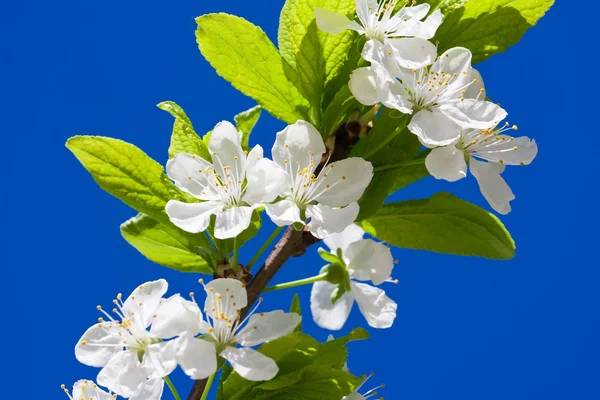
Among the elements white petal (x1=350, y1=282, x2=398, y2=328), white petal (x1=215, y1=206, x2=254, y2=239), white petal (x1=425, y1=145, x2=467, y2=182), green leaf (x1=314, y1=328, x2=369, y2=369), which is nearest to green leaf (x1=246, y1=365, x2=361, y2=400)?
green leaf (x1=314, y1=328, x2=369, y2=369)

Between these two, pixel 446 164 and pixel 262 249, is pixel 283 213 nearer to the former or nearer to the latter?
pixel 262 249

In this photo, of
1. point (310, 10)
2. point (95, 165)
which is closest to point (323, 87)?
Result: point (310, 10)

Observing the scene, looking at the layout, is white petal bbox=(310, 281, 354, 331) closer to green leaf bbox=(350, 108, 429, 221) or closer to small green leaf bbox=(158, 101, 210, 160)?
green leaf bbox=(350, 108, 429, 221)

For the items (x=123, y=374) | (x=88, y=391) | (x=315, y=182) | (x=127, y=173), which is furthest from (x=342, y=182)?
(x=88, y=391)

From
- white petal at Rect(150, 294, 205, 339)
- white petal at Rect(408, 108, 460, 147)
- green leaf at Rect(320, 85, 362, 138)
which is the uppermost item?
green leaf at Rect(320, 85, 362, 138)

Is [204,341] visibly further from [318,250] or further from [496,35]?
[496,35]
